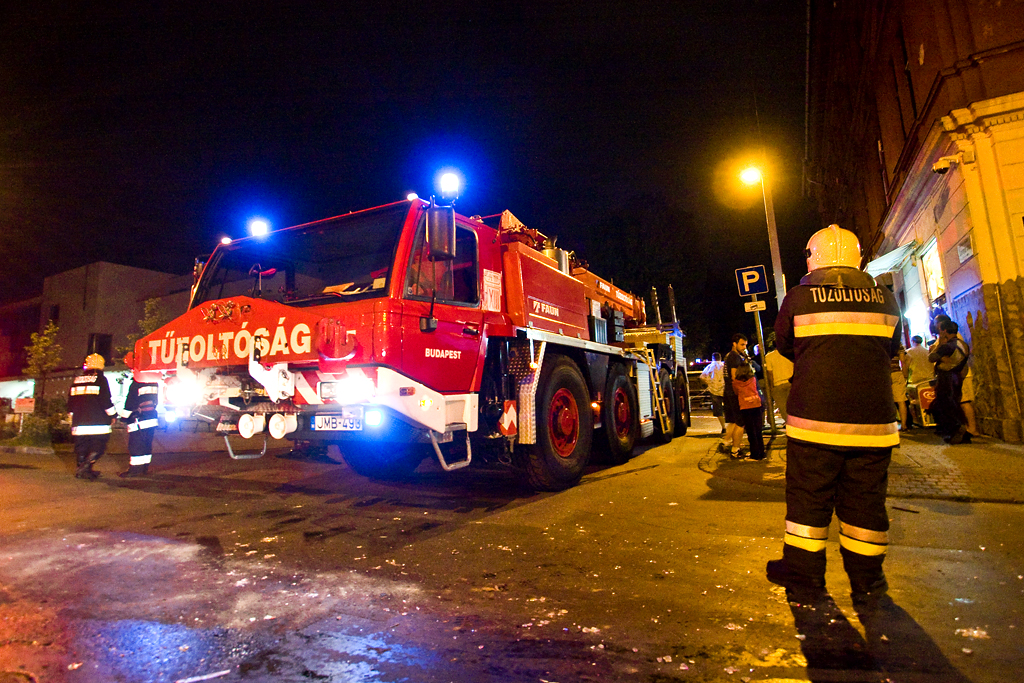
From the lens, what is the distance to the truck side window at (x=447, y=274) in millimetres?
4406

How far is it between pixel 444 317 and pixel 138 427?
531 cm

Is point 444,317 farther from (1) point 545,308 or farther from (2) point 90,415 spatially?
(2) point 90,415

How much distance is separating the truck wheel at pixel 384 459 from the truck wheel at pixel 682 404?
5.67 metres

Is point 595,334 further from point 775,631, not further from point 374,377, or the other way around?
point 775,631

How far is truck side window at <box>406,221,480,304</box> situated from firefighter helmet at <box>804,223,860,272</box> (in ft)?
8.81

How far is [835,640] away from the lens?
2.19 m

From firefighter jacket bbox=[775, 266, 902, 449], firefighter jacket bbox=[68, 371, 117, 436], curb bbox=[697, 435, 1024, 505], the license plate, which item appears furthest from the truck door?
firefighter jacket bbox=[68, 371, 117, 436]

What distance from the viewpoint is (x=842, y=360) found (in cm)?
270

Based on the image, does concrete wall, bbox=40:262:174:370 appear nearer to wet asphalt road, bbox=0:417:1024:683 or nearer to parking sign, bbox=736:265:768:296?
wet asphalt road, bbox=0:417:1024:683

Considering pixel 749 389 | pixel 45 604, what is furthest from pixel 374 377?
pixel 749 389

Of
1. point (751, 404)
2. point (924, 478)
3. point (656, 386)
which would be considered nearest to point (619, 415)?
point (751, 404)

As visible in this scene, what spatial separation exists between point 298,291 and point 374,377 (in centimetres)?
142

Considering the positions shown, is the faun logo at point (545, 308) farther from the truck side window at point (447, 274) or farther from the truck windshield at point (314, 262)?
the truck windshield at point (314, 262)

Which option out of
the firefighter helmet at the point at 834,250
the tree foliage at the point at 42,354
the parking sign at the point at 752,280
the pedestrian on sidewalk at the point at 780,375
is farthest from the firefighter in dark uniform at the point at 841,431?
the tree foliage at the point at 42,354
